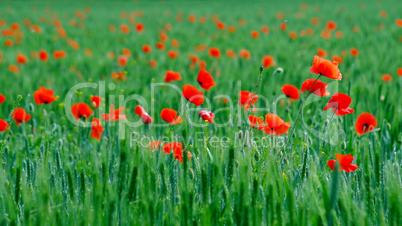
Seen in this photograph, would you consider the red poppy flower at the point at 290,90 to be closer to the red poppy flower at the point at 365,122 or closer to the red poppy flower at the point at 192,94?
the red poppy flower at the point at 365,122

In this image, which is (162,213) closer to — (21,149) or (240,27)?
(21,149)

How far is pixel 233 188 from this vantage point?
41.5 inches

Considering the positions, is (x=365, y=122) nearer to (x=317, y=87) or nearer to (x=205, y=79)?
(x=317, y=87)

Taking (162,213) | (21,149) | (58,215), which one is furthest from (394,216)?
(21,149)

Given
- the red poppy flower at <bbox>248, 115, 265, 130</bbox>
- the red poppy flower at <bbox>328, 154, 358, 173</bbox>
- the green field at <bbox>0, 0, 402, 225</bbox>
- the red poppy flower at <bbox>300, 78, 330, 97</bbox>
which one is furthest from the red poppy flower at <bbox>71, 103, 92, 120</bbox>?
the red poppy flower at <bbox>328, 154, 358, 173</bbox>

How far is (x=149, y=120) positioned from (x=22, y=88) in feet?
5.58

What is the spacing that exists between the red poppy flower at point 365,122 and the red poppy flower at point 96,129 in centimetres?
105

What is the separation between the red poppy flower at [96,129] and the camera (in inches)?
61.9

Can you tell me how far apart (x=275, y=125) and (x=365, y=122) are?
18.1 inches

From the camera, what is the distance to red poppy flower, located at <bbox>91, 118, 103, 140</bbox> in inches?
61.9

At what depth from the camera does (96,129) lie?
159cm

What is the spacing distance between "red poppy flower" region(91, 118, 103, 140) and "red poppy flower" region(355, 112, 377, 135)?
1054 mm

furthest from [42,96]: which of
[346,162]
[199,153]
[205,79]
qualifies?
[346,162]

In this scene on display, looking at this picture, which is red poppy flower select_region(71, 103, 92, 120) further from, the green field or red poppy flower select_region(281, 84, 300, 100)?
red poppy flower select_region(281, 84, 300, 100)
